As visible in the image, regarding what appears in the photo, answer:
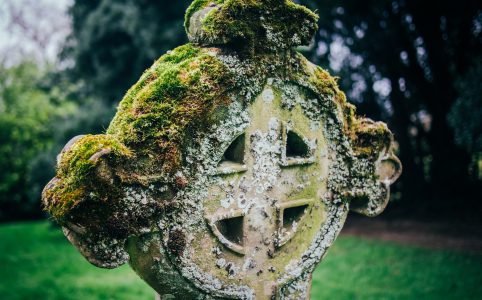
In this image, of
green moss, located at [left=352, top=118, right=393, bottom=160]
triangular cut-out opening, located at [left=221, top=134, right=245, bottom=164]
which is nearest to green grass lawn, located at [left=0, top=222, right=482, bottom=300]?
green moss, located at [left=352, top=118, right=393, bottom=160]

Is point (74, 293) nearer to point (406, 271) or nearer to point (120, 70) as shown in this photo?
point (406, 271)

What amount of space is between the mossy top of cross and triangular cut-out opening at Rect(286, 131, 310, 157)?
22.3 inches

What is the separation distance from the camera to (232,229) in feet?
8.31

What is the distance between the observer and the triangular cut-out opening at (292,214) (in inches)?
107

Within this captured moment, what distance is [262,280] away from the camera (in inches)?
98.8

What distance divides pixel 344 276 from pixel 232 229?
4.63m

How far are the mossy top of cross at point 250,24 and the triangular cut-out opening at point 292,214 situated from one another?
40.7 inches

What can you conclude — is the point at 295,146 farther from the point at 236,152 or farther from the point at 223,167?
the point at 223,167

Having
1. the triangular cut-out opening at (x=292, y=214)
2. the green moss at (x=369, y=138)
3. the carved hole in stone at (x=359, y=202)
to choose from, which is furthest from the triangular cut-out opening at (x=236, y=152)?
the carved hole in stone at (x=359, y=202)

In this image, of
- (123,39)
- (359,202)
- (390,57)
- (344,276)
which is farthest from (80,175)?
(390,57)

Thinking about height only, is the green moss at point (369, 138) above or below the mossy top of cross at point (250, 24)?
below

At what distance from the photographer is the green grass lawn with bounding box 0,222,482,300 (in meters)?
5.77

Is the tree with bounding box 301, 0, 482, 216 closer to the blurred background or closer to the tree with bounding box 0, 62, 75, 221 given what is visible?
the blurred background

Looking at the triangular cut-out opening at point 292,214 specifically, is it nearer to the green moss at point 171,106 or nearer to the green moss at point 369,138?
the green moss at point 369,138
